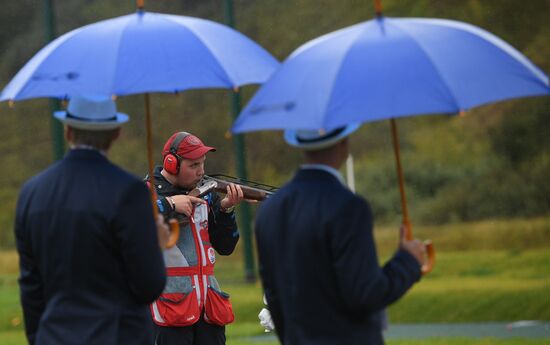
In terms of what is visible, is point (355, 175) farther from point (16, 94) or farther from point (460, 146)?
point (16, 94)

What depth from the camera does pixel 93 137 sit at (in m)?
4.95

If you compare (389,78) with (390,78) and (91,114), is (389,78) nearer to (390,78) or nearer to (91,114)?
(390,78)

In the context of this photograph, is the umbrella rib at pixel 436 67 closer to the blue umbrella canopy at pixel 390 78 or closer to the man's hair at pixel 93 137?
the blue umbrella canopy at pixel 390 78

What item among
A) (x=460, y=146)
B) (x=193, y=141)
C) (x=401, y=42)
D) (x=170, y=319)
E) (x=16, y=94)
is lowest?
(x=460, y=146)

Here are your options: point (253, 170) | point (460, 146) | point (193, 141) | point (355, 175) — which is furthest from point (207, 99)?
point (193, 141)

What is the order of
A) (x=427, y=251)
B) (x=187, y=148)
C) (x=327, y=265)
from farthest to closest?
(x=187, y=148)
(x=427, y=251)
(x=327, y=265)

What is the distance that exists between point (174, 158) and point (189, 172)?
0.13 metres

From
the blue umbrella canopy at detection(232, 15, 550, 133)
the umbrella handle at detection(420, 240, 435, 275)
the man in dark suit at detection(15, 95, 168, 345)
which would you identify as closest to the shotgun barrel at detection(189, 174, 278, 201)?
the man in dark suit at detection(15, 95, 168, 345)

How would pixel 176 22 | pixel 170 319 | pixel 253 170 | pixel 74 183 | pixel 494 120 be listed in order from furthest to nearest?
pixel 253 170
pixel 494 120
pixel 170 319
pixel 176 22
pixel 74 183

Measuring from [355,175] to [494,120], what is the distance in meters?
1.98

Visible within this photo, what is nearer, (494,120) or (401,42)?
(401,42)

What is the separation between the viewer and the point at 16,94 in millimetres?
5148

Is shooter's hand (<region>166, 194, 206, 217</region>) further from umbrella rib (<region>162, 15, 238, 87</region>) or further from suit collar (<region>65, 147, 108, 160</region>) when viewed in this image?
suit collar (<region>65, 147, 108, 160</region>)

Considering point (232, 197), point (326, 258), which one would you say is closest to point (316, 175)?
point (326, 258)
